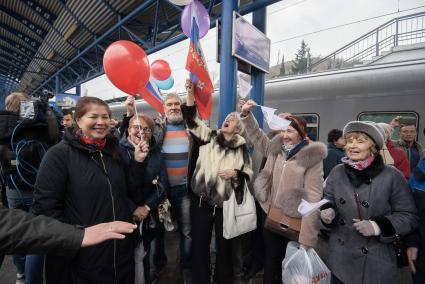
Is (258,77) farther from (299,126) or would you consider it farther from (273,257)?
(273,257)

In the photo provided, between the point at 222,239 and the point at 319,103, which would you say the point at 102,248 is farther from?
the point at 319,103

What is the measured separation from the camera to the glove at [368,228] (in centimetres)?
160

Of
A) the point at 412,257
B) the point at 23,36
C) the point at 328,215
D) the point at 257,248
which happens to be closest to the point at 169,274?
the point at 257,248

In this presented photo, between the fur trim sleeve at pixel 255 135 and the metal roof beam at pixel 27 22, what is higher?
the metal roof beam at pixel 27 22

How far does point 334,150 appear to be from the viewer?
377cm

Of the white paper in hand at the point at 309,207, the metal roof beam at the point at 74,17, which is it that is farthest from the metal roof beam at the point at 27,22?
the white paper in hand at the point at 309,207

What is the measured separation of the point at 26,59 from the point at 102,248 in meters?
20.2

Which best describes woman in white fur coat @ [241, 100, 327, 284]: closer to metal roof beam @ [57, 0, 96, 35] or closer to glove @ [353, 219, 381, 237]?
glove @ [353, 219, 381, 237]

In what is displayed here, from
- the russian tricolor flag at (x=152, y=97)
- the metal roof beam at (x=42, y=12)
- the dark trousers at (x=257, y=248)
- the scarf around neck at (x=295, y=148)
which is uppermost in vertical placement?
the metal roof beam at (x=42, y=12)

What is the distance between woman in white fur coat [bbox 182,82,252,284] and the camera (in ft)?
7.69

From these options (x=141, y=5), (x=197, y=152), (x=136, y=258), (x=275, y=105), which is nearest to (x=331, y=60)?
(x=275, y=105)

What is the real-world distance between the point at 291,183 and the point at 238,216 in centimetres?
60

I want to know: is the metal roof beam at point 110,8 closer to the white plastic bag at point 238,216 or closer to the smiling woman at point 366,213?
the white plastic bag at point 238,216

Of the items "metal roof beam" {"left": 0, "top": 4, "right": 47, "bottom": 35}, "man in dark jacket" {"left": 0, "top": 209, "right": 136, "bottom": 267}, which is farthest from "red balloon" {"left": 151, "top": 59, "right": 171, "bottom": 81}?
"metal roof beam" {"left": 0, "top": 4, "right": 47, "bottom": 35}
